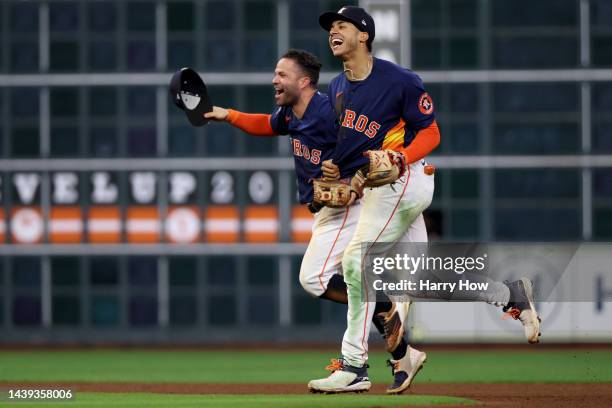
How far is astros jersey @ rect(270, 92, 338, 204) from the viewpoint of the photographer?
8.73 meters

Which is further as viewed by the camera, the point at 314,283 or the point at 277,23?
the point at 277,23

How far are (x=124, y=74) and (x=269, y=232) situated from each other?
279 centimetres

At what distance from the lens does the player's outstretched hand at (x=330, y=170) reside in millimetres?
8375

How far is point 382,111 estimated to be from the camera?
8250 millimetres

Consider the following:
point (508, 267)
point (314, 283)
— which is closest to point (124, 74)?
point (508, 267)

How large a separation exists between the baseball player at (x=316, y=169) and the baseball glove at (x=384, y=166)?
2.11ft

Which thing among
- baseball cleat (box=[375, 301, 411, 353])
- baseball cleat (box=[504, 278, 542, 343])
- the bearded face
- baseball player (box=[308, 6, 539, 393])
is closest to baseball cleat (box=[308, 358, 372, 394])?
baseball player (box=[308, 6, 539, 393])

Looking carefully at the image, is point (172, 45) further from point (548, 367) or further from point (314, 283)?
point (314, 283)

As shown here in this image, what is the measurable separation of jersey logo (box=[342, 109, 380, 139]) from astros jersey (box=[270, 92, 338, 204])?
324mm

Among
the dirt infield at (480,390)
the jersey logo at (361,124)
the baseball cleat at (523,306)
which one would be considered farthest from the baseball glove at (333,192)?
the dirt infield at (480,390)

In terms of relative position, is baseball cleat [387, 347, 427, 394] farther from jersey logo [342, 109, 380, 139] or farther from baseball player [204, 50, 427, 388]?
jersey logo [342, 109, 380, 139]

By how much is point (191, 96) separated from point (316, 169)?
3.15ft

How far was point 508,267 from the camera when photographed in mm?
17250

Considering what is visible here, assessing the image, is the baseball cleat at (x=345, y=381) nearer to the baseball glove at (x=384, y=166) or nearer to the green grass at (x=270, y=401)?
the green grass at (x=270, y=401)
